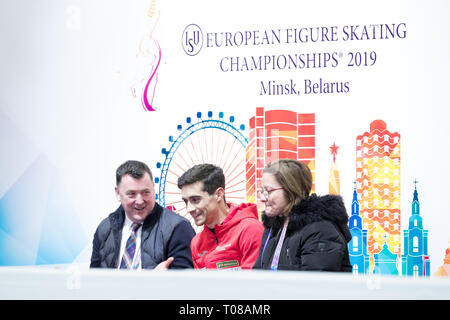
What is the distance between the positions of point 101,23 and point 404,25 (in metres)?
2.02

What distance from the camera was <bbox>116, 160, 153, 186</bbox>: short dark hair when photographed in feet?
13.3

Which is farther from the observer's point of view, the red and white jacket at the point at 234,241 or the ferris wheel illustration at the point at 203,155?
the ferris wheel illustration at the point at 203,155

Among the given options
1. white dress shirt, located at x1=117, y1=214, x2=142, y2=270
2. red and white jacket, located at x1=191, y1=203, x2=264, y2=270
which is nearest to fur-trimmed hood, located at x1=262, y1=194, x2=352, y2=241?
red and white jacket, located at x1=191, y1=203, x2=264, y2=270

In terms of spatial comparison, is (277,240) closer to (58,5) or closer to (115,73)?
(115,73)

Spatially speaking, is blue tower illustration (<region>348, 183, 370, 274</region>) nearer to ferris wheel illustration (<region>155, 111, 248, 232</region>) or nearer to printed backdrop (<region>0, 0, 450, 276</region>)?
printed backdrop (<region>0, 0, 450, 276</region>)

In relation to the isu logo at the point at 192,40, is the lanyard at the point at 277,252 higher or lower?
lower

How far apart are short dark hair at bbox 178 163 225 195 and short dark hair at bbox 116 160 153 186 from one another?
0.91 feet

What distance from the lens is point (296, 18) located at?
402 cm

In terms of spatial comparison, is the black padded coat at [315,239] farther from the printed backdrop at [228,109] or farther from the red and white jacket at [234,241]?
the printed backdrop at [228,109]

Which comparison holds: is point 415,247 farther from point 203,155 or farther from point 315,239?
point 203,155

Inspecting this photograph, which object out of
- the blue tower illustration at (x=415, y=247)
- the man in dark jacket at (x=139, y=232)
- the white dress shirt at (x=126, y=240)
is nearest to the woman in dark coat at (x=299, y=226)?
the man in dark jacket at (x=139, y=232)

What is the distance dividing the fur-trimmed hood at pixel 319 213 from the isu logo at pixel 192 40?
1.61 metres

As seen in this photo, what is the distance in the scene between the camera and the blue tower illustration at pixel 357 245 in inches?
149

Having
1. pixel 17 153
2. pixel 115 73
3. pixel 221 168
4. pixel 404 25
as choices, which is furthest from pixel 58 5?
pixel 404 25
